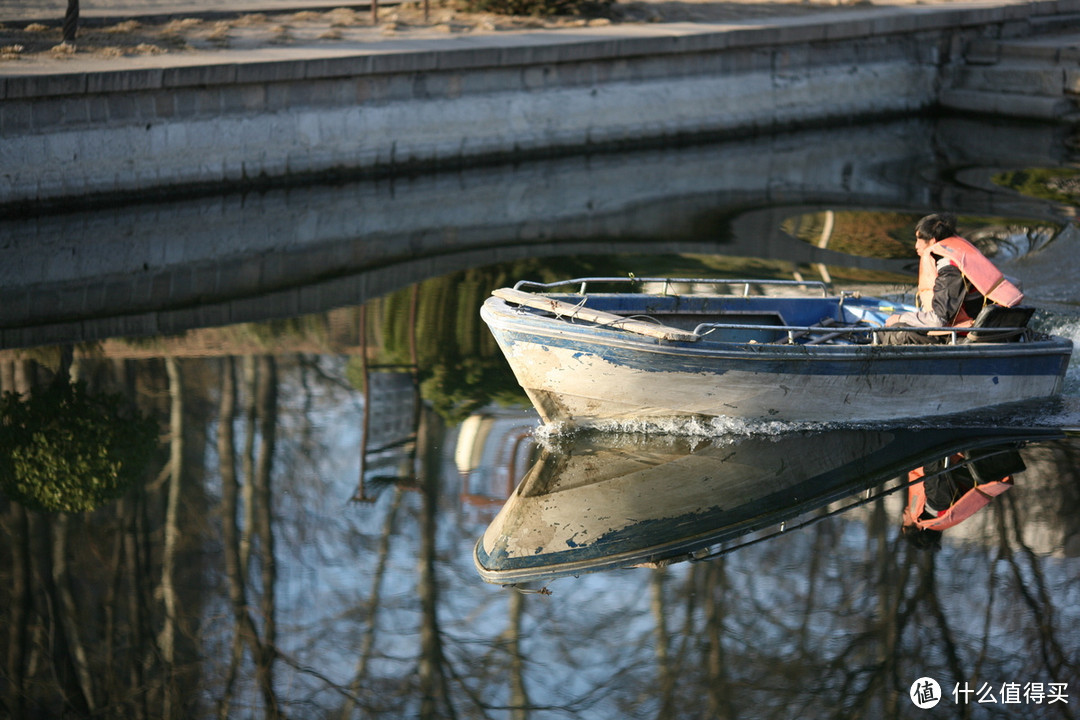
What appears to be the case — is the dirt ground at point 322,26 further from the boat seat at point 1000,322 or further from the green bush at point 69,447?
the boat seat at point 1000,322

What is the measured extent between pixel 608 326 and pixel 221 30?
1285 centimetres

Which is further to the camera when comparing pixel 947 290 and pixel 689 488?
pixel 947 290

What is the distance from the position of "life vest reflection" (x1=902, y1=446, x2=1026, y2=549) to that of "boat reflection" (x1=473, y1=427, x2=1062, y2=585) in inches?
0.8

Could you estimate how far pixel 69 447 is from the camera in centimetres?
816

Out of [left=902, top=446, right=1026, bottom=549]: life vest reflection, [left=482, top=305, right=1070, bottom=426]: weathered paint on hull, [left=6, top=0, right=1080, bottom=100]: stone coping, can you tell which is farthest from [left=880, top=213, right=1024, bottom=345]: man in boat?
[left=6, top=0, right=1080, bottom=100]: stone coping

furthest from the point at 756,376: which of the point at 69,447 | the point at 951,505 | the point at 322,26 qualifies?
the point at 322,26

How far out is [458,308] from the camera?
11.4 metres

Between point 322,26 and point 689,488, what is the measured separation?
1453cm

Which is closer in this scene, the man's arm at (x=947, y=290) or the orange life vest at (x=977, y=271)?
the orange life vest at (x=977, y=271)

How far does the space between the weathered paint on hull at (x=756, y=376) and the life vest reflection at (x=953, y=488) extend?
0.51 m

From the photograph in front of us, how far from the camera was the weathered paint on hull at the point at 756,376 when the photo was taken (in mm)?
7891

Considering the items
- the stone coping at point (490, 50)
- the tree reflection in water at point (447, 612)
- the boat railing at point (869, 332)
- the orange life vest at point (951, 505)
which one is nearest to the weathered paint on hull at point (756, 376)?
the boat railing at point (869, 332)

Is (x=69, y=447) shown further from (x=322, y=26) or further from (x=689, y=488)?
(x=322, y=26)

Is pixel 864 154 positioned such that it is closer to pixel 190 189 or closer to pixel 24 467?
pixel 190 189
